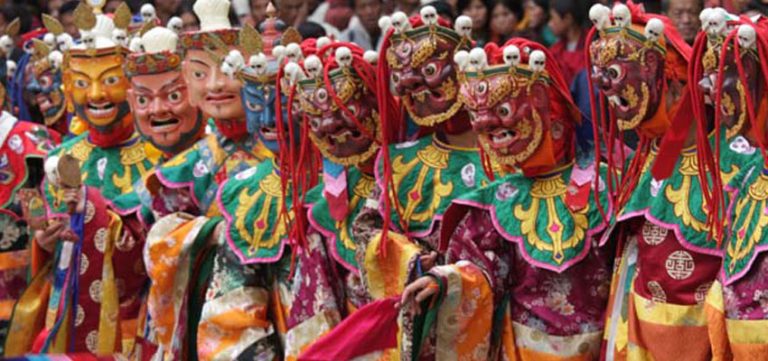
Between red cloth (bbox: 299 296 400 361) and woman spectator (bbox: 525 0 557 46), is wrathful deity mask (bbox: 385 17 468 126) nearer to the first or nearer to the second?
red cloth (bbox: 299 296 400 361)

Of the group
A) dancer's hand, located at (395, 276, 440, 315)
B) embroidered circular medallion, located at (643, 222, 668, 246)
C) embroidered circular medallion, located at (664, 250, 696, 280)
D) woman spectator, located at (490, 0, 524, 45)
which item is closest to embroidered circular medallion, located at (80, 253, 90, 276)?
dancer's hand, located at (395, 276, 440, 315)

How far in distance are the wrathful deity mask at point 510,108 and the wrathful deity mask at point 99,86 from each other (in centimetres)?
233

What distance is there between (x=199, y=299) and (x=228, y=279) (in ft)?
1.41

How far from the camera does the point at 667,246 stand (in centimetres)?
602

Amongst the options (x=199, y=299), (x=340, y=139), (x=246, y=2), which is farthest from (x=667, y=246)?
(x=246, y=2)

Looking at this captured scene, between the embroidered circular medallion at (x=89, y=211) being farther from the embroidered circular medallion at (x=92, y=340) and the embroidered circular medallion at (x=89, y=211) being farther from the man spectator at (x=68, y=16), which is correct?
the man spectator at (x=68, y=16)

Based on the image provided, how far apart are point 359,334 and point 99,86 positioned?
7.52 feet

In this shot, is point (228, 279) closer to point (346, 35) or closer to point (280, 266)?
point (280, 266)

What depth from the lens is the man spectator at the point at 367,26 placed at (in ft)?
32.4

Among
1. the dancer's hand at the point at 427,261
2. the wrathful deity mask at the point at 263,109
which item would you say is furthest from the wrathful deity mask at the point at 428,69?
the wrathful deity mask at the point at 263,109

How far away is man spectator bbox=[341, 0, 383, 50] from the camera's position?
9.88m

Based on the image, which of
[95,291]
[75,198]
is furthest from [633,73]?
[95,291]

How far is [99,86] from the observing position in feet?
27.1

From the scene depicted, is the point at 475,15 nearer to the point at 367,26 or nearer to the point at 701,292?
the point at 367,26
